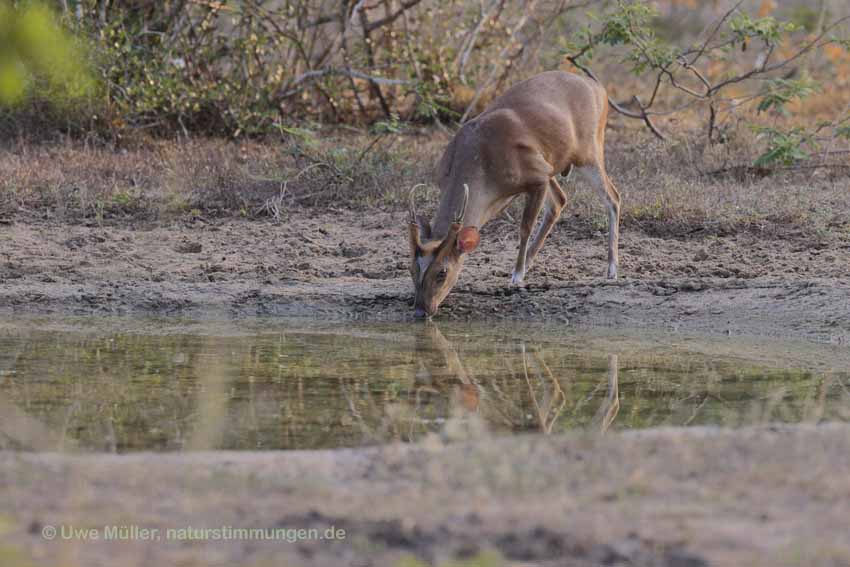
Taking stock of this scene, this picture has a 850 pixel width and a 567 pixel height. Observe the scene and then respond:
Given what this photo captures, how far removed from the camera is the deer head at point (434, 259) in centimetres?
912

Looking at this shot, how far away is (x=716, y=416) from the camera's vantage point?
619 centimetres

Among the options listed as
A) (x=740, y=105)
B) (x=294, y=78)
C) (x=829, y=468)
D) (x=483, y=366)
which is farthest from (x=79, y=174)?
(x=829, y=468)

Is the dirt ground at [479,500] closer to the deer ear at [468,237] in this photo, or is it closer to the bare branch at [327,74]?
the deer ear at [468,237]

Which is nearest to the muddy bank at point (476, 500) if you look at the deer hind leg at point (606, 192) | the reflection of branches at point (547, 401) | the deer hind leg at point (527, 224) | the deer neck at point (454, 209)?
the reflection of branches at point (547, 401)

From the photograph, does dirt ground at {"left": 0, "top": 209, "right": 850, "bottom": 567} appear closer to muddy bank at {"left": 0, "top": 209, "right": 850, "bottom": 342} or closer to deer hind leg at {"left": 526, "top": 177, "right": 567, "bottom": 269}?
muddy bank at {"left": 0, "top": 209, "right": 850, "bottom": 342}

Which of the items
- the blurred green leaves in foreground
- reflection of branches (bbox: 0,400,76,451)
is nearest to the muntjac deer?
reflection of branches (bbox: 0,400,76,451)

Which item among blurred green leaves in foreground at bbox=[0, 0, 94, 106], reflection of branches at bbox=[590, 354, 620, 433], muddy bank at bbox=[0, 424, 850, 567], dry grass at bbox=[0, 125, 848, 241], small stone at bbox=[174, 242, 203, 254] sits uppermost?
blurred green leaves in foreground at bbox=[0, 0, 94, 106]

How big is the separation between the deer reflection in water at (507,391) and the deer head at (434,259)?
811 mm

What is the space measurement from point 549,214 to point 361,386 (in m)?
4.10

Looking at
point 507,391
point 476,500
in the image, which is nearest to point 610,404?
point 507,391

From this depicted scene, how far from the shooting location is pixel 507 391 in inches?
277

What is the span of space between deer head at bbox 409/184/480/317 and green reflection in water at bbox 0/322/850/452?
0.26m

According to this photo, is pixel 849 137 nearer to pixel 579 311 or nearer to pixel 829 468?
pixel 579 311

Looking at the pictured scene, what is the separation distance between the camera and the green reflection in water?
5793 mm
